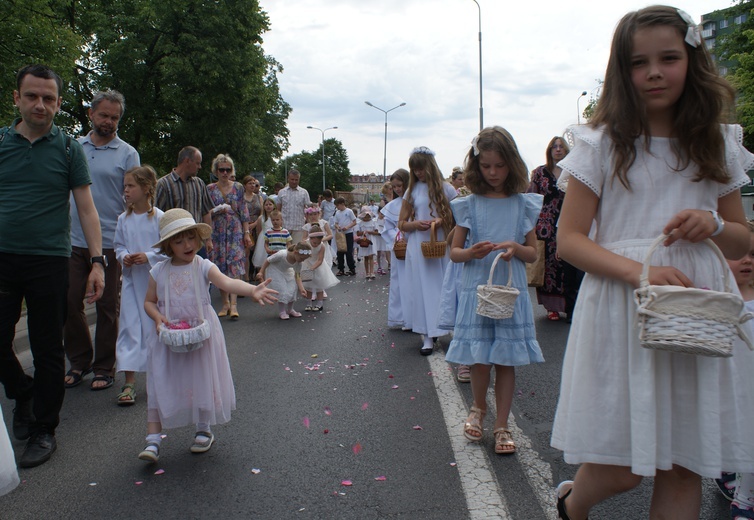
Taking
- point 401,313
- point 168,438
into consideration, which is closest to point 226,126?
point 401,313

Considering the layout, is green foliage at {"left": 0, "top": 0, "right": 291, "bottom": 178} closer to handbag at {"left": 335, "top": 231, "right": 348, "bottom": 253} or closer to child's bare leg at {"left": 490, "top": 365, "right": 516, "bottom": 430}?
handbag at {"left": 335, "top": 231, "right": 348, "bottom": 253}

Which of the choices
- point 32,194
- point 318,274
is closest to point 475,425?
point 32,194

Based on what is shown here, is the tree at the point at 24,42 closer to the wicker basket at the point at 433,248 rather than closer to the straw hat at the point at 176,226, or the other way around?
the wicker basket at the point at 433,248

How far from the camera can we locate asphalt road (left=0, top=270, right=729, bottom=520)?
3469mm

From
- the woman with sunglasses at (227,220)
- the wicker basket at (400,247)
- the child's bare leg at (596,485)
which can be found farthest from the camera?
the woman with sunglasses at (227,220)

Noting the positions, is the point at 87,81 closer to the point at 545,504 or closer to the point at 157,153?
the point at 157,153

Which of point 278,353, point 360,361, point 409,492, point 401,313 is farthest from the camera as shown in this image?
point 401,313

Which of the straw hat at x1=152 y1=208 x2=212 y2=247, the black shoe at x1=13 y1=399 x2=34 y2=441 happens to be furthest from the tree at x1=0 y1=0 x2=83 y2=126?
the straw hat at x1=152 y1=208 x2=212 y2=247

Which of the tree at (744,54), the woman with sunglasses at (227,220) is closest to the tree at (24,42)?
the woman with sunglasses at (227,220)

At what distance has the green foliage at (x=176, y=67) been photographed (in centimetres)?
2984

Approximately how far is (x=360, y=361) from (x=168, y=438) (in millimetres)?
2531

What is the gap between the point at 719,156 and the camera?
7.68ft

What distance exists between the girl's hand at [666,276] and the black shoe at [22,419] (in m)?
4.08

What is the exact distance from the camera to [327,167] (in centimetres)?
13075
